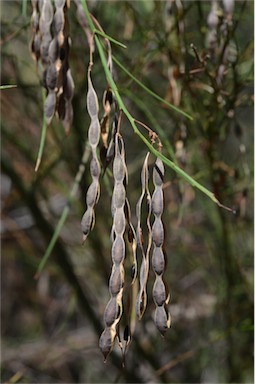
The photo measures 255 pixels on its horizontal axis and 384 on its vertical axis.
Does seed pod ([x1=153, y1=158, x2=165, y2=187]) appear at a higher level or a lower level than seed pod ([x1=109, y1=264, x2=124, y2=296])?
higher

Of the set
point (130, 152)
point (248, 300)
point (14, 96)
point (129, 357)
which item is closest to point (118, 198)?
point (248, 300)

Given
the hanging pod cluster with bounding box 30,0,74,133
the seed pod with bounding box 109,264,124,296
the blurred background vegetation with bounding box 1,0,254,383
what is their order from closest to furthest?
the seed pod with bounding box 109,264,124,296 < the hanging pod cluster with bounding box 30,0,74,133 < the blurred background vegetation with bounding box 1,0,254,383

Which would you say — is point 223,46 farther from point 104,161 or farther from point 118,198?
point 118,198

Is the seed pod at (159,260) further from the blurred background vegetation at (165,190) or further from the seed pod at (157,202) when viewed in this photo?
the blurred background vegetation at (165,190)

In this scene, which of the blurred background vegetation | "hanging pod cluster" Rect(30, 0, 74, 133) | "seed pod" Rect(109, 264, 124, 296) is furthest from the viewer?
the blurred background vegetation

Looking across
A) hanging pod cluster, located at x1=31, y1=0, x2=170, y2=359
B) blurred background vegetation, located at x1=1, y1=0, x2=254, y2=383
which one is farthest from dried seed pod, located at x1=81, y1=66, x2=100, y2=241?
blurred background vegetation, located at x1=1, y1=0, x2=254, y2=383

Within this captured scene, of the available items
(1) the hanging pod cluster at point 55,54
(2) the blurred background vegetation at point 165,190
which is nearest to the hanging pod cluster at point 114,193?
(1) the hanging pod cluster at point 55,54

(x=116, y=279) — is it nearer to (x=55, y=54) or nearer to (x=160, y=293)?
(x=160, y=293)

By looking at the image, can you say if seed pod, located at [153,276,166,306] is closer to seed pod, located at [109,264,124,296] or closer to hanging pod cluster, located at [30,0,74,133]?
seed pod, located at [109,264,124,296]
